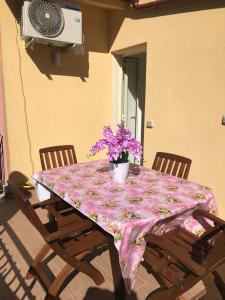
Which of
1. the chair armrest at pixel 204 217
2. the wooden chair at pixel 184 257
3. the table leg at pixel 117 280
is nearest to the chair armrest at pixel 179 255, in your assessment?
the wooden chair at pixel 184 257

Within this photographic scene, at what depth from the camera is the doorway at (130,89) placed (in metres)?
4.15

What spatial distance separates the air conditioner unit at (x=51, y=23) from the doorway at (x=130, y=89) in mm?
992

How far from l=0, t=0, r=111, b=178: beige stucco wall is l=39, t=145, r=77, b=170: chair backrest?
1006 mm

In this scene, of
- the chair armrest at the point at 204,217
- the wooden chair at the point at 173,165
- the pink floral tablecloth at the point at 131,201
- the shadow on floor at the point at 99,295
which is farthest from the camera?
the wooden chair at the point at 173,165

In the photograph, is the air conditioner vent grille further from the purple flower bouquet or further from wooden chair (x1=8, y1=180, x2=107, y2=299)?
wooden chair (x1=8, y1=180, x2=107, y2=299)

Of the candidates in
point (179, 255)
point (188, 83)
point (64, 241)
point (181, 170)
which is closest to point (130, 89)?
point (188, 83)

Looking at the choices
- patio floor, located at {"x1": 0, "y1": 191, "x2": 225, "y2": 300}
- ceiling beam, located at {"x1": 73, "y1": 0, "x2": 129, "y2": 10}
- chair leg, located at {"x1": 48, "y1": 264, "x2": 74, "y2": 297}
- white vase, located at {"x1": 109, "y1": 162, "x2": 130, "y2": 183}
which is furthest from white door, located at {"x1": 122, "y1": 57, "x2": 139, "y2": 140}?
chair leg, located at {"x1": 48, "y1": 264, "x2": 74, "y2": 297}

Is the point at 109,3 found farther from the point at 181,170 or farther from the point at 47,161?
the point at 181,170

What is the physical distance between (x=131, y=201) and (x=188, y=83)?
185 centimetres

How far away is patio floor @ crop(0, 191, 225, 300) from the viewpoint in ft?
5.92

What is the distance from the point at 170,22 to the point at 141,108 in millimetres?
1760

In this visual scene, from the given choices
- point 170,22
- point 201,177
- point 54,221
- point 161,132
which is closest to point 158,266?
point 54,221

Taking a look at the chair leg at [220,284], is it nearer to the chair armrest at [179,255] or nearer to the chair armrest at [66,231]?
the chair armrest at [179,255]

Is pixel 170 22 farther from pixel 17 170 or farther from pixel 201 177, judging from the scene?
pixel 17 170
